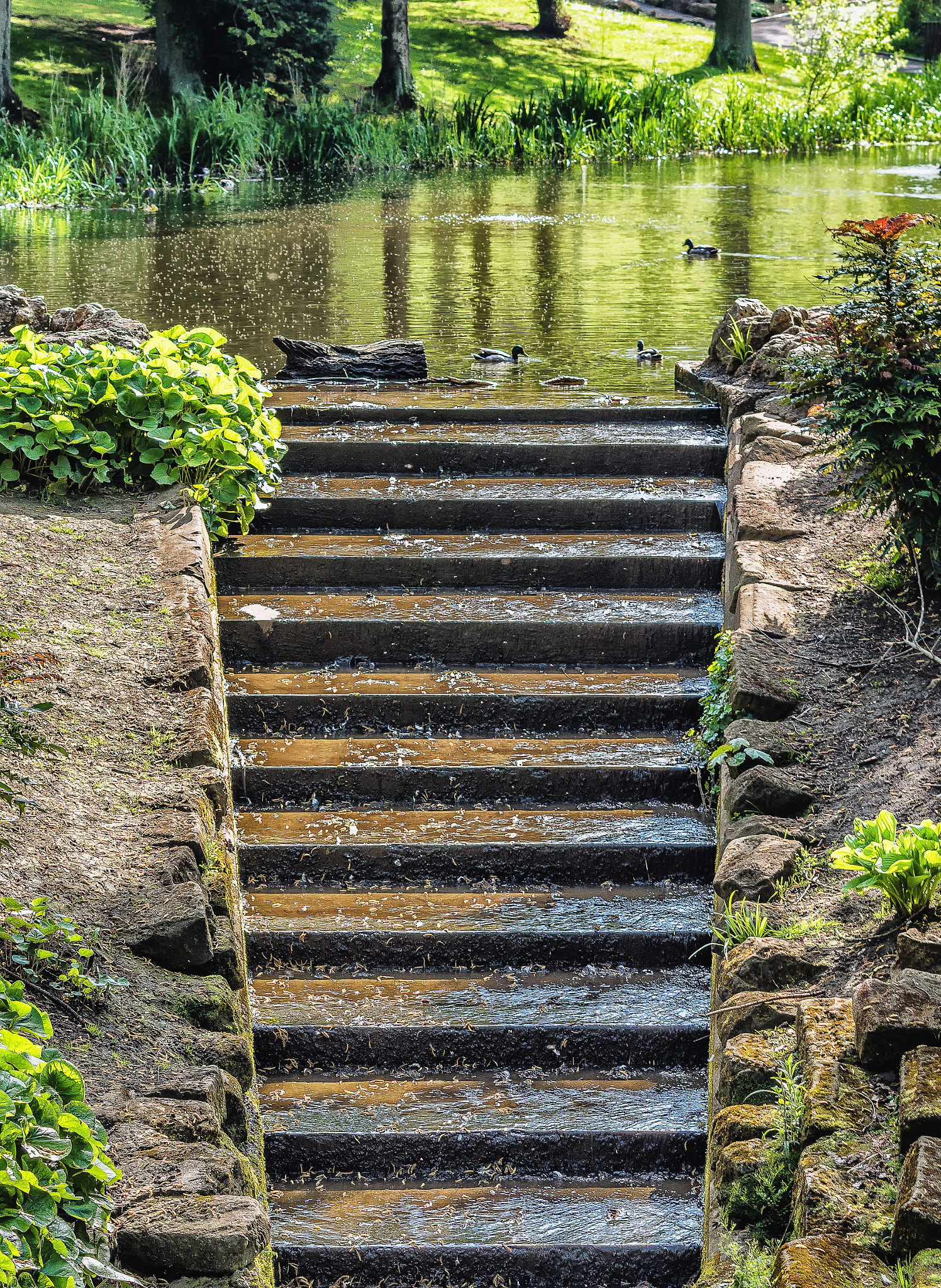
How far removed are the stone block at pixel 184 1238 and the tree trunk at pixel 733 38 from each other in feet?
107

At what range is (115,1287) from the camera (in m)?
2.60

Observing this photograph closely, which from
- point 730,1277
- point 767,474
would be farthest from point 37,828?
point 767,474

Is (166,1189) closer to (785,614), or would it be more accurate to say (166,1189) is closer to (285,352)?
(785,614)

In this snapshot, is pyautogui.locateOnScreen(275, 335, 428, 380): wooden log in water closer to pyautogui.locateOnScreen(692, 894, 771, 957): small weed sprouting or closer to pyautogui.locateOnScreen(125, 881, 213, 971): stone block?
pyautogui.locateOnScreen(692, 894, 771, 957): small weed sprouting

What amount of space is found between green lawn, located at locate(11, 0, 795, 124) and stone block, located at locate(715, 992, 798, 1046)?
23.7m

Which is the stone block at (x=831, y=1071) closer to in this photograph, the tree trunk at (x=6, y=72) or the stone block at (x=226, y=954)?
the stone block at (x=226, y=954)

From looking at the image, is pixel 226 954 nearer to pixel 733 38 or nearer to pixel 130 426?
pixel 130 426

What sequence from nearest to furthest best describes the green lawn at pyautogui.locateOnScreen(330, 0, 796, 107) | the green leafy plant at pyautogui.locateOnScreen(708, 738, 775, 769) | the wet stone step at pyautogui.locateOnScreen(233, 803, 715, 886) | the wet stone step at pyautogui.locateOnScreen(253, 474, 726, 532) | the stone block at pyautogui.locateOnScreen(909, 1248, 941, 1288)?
the stone block at pyautogui.locateOnScreen(909, 1248, 941, 1288) < the green leafy plant at pyautogui.locateOnScreen(708, 738, 775, 769) < the wet stone step at pyautogui.locateOnScreen(233, 803, 715, 886) < the wet stone step at pyautogui.locateOnScreen(253, 474, 726, 532) < the green lawn at pyautogui.locateOnScreen(330, 0, 796, 107)

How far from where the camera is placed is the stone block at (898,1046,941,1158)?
2664 mm

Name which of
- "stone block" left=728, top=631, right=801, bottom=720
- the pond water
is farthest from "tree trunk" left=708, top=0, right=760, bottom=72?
"stone block" left=728, top=631, right=801, bottom=720

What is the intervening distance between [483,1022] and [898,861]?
1.46 metres

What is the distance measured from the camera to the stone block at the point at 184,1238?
2.71 m

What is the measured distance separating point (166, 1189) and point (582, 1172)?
1429 mm

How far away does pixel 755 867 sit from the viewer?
13.2 feet
